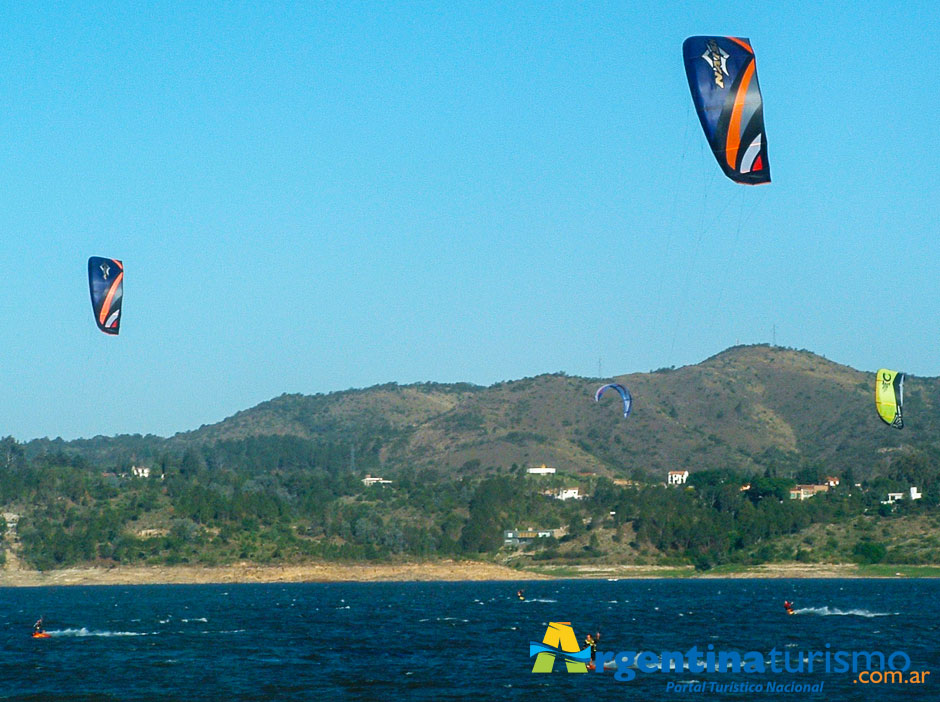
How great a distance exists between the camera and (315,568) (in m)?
192

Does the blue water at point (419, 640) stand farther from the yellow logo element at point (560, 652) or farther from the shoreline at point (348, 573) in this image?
the shoreline at point (348, 573)

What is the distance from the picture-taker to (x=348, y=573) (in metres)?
191

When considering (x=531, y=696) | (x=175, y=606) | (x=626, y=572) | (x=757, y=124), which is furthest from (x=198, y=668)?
(x=626, y=572)

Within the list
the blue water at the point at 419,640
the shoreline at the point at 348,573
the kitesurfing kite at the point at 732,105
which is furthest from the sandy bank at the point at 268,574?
the kitesurfing kite at the point at 732,105

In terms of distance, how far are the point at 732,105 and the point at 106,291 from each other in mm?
44884

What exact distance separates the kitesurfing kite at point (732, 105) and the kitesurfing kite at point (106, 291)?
43.5 metres

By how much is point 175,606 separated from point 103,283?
60643mm

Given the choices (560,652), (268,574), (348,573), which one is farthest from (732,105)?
(268,574)

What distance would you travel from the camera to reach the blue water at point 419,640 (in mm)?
59688

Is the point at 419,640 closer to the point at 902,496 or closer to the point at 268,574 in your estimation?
the point at 268,574

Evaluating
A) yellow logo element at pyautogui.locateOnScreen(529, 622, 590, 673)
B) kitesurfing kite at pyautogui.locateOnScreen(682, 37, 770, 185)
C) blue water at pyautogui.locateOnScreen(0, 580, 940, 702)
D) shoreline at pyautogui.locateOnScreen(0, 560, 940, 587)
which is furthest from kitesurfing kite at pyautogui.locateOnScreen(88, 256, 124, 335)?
shoreline at pyautogui.locateOnScreen(0, 560, 940, 587)

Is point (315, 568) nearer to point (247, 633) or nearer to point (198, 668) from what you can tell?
point (247, 633)

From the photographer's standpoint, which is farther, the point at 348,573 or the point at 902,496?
the point at 902,496

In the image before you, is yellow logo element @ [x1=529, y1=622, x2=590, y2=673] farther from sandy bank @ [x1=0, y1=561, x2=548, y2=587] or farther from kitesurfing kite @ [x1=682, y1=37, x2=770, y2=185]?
sandy bank @ [x1=0, y1=561, x2=548, y2=587]
